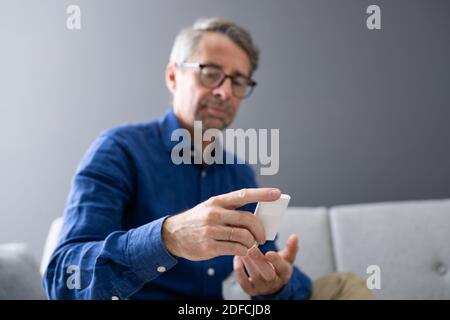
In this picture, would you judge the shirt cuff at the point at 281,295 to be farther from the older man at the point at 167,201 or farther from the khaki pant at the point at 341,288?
the khaki pant at the point at 341,288

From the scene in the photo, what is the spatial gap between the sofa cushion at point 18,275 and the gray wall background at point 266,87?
37mm

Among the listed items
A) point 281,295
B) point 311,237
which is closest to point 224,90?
point 281,295

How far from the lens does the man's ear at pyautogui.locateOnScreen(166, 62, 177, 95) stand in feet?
2.34

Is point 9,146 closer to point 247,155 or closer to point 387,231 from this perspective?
point 247,155

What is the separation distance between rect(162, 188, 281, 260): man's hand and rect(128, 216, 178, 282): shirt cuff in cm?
3

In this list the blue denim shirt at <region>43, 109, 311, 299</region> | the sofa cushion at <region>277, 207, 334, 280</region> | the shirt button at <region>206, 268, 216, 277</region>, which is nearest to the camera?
Answer: the blue denim shirt at <region>43, 109, 311, 299</region>

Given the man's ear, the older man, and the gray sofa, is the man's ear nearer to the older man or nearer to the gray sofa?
the older man

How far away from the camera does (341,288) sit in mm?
845

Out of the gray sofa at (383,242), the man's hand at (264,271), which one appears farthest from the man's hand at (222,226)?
the gray sofa at (383,242)

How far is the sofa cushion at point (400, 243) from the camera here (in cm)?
108

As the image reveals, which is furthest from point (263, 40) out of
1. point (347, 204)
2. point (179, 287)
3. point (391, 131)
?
point (347, 204)

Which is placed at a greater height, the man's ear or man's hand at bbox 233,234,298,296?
the man's ear

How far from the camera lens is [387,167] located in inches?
36.4

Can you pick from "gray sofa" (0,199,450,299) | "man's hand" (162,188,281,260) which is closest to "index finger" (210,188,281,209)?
"man's hand" (162,188,281,260)
